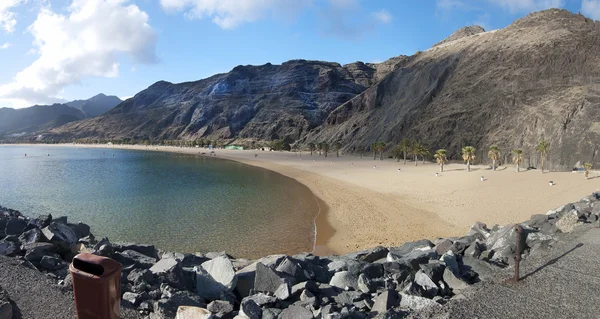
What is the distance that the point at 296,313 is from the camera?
6.92 metres

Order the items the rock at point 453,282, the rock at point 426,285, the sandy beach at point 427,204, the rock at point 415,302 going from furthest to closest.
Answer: the sandy beach at point 427,204
the rock at point 453,282
the rock at point 426,285
the rock at point 415,302

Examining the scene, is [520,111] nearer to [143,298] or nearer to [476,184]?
[476,184]

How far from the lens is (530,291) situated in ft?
24.6

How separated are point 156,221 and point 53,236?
687 inches

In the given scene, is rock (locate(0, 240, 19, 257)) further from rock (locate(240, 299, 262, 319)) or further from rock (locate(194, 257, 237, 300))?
rock (locate(240, 299, 262, 319))

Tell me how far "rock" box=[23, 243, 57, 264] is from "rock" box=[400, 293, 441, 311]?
9455 mm

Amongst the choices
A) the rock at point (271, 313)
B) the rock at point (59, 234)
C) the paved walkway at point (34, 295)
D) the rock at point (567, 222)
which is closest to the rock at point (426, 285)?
the rock at point (271, 313)

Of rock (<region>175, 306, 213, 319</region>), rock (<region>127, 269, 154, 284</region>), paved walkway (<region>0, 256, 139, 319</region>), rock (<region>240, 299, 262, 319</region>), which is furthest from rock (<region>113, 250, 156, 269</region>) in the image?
rock (<region>240, 299, 262, 319</region>)

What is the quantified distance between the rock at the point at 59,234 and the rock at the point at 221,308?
6750 mm

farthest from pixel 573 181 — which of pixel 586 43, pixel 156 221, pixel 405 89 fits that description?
pixel 405 89

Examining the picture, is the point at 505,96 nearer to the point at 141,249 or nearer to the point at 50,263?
the point at 141,249

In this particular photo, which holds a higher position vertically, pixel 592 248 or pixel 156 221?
pixel 592 248

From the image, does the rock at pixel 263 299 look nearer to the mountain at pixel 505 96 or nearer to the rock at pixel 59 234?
the rock at pixel 59 234

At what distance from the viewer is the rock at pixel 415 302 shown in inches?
282
